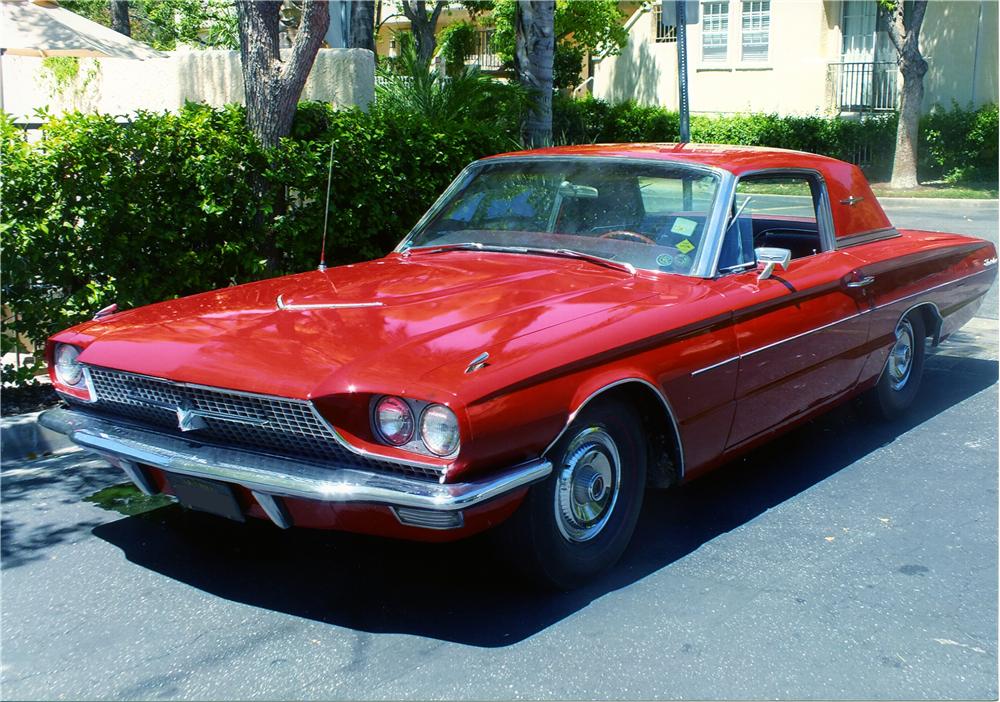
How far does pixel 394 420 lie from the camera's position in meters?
3.65

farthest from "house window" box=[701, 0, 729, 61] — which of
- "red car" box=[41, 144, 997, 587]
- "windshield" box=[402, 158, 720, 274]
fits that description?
"windshield" box=[402, 158, 720, 274]

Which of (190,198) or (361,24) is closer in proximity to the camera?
(190,198)

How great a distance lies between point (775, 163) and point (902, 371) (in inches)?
66.1

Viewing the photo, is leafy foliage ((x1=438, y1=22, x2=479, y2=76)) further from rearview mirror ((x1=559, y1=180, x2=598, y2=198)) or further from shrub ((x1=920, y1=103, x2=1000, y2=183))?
rearview mirror ((x1=559, y1=180, x2=598, y2=198))

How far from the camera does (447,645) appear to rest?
3.77 meters

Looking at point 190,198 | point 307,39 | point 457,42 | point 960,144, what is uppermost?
point 457,42

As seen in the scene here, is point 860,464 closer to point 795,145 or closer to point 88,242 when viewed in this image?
point 88,242

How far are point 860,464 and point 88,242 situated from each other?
14.8ft

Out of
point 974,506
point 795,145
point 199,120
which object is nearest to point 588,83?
point 795,145

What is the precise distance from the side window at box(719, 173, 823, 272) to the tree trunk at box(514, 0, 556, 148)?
5108 mm

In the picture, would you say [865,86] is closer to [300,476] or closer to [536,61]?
[536,61]

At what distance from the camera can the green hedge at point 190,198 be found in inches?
253

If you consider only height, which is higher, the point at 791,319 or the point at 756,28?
the point at 756,28

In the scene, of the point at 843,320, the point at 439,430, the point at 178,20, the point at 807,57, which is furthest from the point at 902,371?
the point at 807,57
